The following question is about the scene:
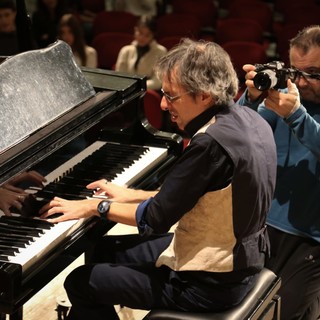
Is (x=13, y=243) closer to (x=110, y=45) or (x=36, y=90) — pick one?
(x=36, y=90)

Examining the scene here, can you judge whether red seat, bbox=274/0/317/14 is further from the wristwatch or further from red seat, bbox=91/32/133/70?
the wristwatch

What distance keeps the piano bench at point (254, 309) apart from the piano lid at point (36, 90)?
3.06ft

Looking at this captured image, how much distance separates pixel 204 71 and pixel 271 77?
471 mm

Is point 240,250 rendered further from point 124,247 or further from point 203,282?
point 124,247

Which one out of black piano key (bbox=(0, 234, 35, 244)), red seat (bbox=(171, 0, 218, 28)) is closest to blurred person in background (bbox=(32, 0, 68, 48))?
red seat (bbox=(171, 0, 218, 28))

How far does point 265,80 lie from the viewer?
128 inches

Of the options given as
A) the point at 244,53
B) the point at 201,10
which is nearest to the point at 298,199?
the point at 244,53

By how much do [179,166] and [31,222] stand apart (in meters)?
0.74

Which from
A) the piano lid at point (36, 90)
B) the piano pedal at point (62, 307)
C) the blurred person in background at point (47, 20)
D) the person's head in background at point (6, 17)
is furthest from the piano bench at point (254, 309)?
the blurred person in background at point (47, 20)

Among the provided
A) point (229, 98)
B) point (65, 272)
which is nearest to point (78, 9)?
point (65, 272)

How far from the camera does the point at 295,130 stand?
3365 millimetres

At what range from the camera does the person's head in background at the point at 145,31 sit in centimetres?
668

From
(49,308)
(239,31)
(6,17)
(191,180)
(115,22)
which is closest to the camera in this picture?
(191,180)

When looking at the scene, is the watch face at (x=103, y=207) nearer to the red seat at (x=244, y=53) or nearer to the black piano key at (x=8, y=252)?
the black piano key at (x=8, y=252)
